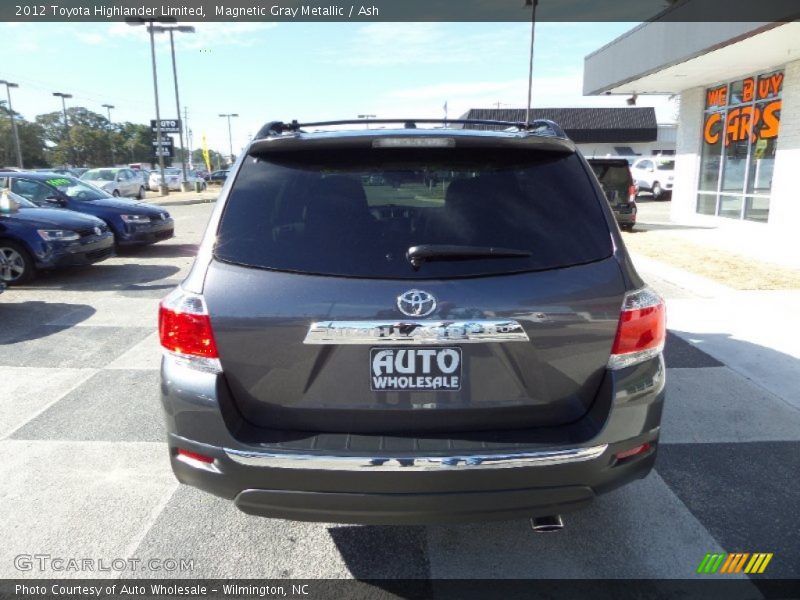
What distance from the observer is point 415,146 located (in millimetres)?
2361

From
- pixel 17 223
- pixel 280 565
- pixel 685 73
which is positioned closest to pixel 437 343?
pixel 280 565

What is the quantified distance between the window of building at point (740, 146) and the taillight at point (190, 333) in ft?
49.2

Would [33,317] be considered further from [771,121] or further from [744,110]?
[744,110]

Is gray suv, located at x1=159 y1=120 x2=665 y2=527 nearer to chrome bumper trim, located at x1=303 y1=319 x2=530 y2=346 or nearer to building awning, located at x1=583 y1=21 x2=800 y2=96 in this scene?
chrome bumper trim, located at x1=303 y1=319 x2=530 y2=346

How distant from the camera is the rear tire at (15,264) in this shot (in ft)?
27.7

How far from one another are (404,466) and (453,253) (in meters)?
0.78

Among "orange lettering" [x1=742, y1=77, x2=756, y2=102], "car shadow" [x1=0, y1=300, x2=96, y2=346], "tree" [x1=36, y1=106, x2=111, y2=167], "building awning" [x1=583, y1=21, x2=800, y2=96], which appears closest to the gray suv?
"car shadow" [x1=0, y1=300, x2=96, y2=346]

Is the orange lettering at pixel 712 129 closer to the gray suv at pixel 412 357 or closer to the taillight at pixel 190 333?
the gray suv at pixel 412 357

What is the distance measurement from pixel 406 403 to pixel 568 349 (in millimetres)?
629

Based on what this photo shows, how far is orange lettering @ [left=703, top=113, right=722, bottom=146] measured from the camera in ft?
53.5

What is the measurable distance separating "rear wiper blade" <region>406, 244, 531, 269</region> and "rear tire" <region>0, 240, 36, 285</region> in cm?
829

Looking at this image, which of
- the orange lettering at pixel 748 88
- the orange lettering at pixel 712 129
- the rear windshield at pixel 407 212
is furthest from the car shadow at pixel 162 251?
the orange lettering at pixel 712 129

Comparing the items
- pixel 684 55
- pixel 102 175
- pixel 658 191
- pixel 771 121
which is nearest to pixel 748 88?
pixel 771 121

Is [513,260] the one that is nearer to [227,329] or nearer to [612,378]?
[612,378]
